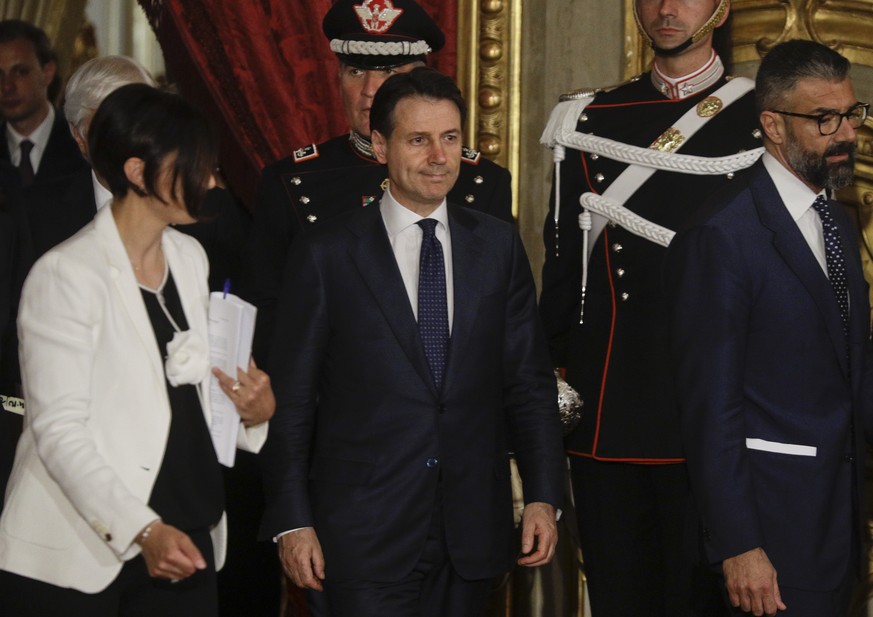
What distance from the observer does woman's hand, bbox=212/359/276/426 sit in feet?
8.58

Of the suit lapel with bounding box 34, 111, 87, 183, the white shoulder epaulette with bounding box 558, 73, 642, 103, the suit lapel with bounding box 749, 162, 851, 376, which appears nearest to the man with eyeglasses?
the suit lapel with bounding box 749, 162, 851, 376

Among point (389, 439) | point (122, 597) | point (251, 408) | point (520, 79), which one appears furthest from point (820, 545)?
point (520, 79)

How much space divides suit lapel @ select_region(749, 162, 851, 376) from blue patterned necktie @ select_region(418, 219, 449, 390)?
0.68 m

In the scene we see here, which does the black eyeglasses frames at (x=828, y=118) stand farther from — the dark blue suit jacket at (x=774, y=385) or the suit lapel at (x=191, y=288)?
the suit lapel at (x=191, y=288)

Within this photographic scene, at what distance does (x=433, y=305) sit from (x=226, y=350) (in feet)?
2.22

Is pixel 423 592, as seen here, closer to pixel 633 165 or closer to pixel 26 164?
pixel 633 165

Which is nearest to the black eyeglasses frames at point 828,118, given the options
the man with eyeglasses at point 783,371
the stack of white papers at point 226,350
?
the man with eyeglasses at point 783,371

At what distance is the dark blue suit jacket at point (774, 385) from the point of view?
9.77 ft

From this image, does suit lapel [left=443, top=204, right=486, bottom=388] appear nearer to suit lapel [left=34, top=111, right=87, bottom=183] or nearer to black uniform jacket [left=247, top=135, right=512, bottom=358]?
black uniform jacket [left=247, top=135, right=512, bottom=358]

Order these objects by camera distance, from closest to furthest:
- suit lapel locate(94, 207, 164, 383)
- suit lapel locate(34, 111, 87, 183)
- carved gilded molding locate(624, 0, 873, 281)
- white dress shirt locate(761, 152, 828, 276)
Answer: suit lapel locate(94, 207, 164, 383), white dress shirt locate(761, 152, 828, 276), carved gilded molding locate(624, 0, 873, 281), suit lapel locate(34, 111, 87, 183)

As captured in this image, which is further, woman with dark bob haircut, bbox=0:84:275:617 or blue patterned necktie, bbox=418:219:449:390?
blue patterned necktie, bbox=418:219:449:390

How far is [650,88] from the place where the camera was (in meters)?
3.75

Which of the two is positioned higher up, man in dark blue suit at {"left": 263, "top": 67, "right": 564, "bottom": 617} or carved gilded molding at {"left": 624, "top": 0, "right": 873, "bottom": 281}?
carved gilded molding at {"left": 624, "top": 0, "right": 873, "bottom": 281}

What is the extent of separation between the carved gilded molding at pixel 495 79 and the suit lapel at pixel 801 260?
1642 mm
